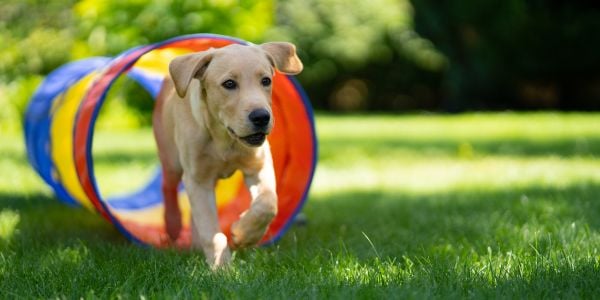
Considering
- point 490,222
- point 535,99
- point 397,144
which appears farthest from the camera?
point 535,99

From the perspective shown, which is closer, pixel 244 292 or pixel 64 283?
pixel 244 292

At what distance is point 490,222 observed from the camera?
500cm

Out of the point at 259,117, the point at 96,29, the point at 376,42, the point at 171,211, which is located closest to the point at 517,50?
the point at 376,42

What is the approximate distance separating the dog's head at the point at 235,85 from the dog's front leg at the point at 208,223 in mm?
385

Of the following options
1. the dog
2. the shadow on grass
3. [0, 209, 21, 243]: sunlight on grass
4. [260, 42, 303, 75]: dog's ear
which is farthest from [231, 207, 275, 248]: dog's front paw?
[0, 209, 21, 243]: sunlight on grass

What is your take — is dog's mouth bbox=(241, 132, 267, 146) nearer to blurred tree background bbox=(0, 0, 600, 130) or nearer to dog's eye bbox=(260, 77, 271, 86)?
dog's eye bbox=(260, 77, 271, 86)

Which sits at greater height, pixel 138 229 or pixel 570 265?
pixel 570 265

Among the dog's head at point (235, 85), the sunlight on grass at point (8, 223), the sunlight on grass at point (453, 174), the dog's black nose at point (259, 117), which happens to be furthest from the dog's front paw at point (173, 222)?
the sunlight on grass at point (453, 174)

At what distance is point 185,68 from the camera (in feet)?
12.5

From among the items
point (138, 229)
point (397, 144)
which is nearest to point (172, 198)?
point (138, 229)

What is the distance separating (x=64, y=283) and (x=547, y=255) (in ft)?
6.91

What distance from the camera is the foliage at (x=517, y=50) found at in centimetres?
1539

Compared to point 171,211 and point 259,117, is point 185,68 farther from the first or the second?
point 171,211

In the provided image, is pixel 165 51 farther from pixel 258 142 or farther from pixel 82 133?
pixel 258 142
